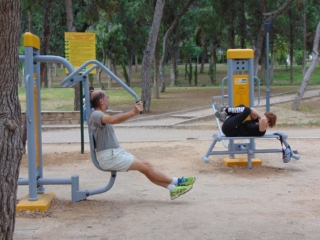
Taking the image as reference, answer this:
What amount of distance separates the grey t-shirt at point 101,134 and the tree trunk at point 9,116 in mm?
2198

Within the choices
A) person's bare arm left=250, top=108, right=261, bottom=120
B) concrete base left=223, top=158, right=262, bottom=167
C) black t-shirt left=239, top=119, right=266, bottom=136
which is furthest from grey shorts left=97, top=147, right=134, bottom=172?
concrete base left=223, top=158, right=262, bottom=167

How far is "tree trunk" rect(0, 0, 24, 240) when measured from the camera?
3.04 meters

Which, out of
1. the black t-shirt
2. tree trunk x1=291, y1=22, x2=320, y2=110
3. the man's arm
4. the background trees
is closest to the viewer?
the man's arm

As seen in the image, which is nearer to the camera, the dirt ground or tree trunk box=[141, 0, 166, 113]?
the dirt ground

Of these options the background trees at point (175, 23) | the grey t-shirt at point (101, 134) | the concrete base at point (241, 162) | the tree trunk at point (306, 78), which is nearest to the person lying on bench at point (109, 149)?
the grey t-shirt at point (101, 134)

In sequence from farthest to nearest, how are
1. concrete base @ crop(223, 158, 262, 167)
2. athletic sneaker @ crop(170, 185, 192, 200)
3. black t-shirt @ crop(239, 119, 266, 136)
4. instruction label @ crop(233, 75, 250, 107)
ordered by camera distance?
instruction label @ crop(233, 75, 250, 107), concrete base @ crop(223, 158, 262, 167), black t-shirt @ crop(239, 119, 266, 136), athletic sneaker @ crop(170, 185, 192, 200)

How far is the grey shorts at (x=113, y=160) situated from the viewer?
5.43 m

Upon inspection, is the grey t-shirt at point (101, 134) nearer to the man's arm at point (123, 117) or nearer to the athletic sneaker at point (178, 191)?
the man's arm at point (123, 117)

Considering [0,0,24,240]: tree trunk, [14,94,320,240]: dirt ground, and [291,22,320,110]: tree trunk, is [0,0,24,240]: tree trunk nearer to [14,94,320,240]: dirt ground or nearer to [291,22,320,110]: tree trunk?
[14,94,320,240]: dirt ground

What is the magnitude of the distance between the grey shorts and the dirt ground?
18.1 inches

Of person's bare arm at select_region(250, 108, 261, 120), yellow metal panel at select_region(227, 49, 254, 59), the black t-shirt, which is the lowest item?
the black t-shirt

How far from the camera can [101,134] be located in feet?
18.0

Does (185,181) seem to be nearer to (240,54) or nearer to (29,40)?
(29,40)

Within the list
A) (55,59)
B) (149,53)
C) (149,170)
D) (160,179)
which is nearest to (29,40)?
(55,59)
